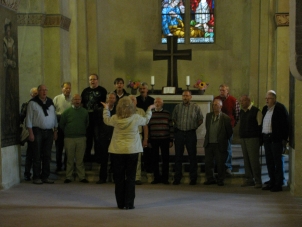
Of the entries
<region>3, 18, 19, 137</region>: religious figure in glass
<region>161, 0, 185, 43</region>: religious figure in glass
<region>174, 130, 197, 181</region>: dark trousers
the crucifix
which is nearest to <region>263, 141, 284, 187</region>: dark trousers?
<region>174, 130, 197, 181</region>: dark trousers

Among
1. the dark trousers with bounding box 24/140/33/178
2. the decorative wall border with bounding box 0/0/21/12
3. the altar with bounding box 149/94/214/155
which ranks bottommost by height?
the dark trousers with bounding box 24/140/33/178

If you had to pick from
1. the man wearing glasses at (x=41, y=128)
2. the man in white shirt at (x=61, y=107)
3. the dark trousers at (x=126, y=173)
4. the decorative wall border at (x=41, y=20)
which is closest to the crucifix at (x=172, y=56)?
the decorative wall border at (x=41, y=20)

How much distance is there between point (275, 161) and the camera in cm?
1037

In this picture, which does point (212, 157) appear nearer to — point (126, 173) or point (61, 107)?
point (126, 173)

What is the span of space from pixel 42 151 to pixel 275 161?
426cm

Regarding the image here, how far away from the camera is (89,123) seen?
465 inches

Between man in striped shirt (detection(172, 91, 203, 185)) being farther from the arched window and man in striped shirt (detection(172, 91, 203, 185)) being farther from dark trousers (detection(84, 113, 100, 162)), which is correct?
the arched window

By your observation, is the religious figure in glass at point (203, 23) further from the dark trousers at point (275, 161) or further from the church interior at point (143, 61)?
the dark trousers at point (275, 161)

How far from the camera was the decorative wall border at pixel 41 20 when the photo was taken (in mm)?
14004

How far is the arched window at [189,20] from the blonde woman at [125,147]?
10652 mm

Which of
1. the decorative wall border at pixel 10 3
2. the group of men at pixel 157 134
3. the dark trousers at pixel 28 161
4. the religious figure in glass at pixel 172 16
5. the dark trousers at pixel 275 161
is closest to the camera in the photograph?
the dark trousers at pixel 275 161

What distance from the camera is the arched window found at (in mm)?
18844

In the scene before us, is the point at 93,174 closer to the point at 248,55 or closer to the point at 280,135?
the point at 280,135

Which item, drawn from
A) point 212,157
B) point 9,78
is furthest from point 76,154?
point 212,157
